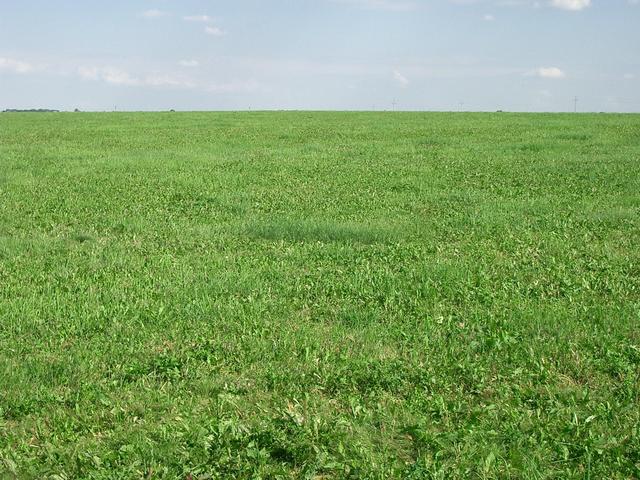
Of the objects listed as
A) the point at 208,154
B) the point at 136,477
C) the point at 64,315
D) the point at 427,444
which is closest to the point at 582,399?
the point at 427,444

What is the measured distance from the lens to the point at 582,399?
17.5ft

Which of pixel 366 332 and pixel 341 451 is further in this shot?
pixel 366 332

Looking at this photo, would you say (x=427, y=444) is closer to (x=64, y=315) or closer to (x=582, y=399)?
(x=582, y=399)

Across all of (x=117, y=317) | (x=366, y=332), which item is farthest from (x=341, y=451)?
(x=117, y=317)

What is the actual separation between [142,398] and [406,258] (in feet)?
16.0

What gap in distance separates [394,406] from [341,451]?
32.7 inches

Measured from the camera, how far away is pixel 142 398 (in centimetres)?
541

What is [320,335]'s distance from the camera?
6684mm

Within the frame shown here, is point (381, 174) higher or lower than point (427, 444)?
higher

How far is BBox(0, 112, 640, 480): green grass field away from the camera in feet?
15.2

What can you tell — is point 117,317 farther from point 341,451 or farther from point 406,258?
point 406,258

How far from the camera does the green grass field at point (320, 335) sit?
4637mm

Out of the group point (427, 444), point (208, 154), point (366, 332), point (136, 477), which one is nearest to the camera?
point (136, 477)

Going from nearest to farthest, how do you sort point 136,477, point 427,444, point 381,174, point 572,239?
1. point 136,477
2. point 427,444
3. point 572,239
4. point 381,174
